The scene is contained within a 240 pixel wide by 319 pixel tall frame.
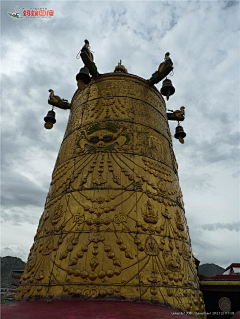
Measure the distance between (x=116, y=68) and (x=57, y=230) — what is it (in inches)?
240

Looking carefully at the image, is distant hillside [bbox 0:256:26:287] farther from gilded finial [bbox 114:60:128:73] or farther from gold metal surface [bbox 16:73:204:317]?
gilded finial [bbox 114:60:128:73]

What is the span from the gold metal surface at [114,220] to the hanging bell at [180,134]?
203cm

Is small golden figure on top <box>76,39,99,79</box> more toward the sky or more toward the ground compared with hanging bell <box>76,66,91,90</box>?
more toward the sky

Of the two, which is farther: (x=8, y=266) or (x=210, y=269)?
(x=210, y=269)

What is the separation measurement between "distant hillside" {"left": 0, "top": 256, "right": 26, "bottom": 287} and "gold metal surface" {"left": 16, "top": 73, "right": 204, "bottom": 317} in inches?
942

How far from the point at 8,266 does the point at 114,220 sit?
2737 cm

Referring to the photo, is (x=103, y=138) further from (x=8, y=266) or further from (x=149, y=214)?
(x=8, y=266)

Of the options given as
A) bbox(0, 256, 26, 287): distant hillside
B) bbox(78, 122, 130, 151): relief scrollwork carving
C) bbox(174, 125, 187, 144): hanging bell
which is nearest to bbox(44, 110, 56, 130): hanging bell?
bbox(78, 122, 130, 151): relief scrollwork carving

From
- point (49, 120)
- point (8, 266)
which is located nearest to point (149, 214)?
point (49, 120)

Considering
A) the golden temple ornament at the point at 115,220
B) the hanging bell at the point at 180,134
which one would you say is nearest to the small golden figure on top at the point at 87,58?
the golden temple ornament at the point at 115,220

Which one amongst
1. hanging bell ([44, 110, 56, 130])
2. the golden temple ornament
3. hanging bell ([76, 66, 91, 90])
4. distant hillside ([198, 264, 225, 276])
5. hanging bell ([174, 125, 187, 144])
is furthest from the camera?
distant hillside ([198, 264, 225, 276])

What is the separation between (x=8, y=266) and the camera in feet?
80.9

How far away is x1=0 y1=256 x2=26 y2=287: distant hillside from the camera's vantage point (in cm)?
2277

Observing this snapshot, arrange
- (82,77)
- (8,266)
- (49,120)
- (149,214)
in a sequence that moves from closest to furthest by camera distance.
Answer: (149,214), (82,77), (49,120), (8,266)
